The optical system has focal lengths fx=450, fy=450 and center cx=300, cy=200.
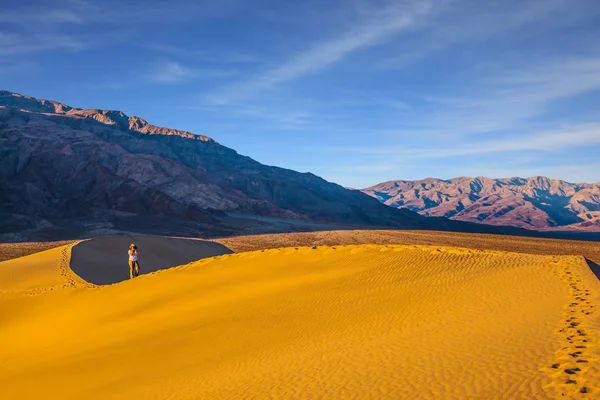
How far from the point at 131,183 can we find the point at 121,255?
6437 centimetres

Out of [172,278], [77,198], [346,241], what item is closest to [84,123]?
[77,198]

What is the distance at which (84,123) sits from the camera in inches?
5276

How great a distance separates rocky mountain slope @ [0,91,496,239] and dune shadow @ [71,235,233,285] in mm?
33109

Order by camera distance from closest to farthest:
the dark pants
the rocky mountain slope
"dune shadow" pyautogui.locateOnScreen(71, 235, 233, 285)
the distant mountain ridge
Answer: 1. the dark pants
2. "dune shadow" pyautogui.locateOnScreen(71, 235, 233, 285)
3. the rocky mountain slope
4. the distant mountain ridge

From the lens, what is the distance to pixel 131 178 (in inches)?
4107

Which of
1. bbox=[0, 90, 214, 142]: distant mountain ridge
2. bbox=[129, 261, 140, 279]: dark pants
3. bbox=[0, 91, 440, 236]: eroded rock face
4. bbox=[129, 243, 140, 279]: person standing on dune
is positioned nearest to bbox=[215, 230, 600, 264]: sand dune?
bbox=[129, 261, 140, 279]: dark pants

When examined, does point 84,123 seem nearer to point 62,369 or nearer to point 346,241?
point 346,241

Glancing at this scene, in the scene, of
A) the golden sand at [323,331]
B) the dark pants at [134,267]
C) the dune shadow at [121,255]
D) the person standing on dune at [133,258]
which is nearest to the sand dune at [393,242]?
the dune shadow at [121,255]

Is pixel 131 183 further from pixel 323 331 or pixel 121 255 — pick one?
pixel 323 331

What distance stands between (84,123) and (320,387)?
144694 mm

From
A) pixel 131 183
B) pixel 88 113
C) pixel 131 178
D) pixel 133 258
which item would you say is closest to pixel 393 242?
pixel 133 258

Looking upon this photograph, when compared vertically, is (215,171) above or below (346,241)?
above

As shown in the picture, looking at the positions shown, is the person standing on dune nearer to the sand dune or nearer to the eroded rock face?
the sand dune

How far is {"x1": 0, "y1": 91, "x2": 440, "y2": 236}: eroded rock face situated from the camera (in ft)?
264
